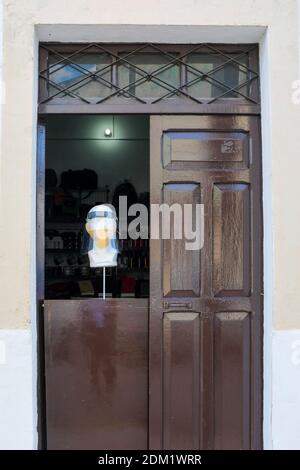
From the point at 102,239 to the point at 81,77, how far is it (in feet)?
3.86

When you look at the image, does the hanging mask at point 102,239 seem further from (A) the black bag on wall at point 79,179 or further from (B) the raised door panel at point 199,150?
(A) the black bag on wall at point 79,179

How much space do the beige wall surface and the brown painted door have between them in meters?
0.25

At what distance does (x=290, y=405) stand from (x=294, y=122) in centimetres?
189

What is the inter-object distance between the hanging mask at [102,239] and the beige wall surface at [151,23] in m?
0.55

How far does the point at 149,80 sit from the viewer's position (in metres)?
3.50

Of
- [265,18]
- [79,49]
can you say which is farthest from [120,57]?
[265,18]

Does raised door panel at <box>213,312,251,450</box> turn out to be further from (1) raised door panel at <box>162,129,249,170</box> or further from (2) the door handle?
(1) raised door panel at <box>162,129,249,170</box>

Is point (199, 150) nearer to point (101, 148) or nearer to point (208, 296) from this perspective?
point (208, 296)

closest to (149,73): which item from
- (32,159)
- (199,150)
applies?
(199,150)

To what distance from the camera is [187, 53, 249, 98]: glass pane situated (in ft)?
11.5

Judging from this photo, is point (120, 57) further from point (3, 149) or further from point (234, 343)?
point (234, 343)

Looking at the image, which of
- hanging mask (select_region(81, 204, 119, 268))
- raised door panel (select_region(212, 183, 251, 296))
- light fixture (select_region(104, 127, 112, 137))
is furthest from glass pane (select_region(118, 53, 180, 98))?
light fixture (select_region(104, 127, 112, 137))

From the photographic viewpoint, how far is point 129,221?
425 cm

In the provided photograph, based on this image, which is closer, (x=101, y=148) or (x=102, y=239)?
(x=102, y=239)
